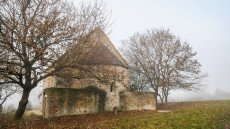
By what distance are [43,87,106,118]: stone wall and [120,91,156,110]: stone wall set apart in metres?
2.79

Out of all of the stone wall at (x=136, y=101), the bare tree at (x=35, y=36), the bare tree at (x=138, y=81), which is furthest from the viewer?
the bare tree at (x=138, y=81)

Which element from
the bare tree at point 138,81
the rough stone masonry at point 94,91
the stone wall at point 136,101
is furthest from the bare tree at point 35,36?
the bare tree at point 138,81

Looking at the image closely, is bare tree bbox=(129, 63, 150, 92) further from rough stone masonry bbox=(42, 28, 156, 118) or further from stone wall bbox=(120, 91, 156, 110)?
stone wall bbox=(120, 91, 156, 110)

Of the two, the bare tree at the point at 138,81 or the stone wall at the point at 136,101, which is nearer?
the stone wall at the point at 136,101

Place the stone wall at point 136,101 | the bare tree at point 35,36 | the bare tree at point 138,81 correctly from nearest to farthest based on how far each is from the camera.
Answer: the bare tree at point 35,36, the stone wall at point 136,101, the bare tree at point 138,81

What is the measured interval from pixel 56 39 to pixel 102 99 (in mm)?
13024

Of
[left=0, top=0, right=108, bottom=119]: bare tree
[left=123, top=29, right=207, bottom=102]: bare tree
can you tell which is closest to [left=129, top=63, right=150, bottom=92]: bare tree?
[left=123, top=29, right=207, bottom=102]: bare tree

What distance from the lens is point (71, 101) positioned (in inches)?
1145

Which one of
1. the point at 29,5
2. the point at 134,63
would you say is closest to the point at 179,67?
the point at 134,63

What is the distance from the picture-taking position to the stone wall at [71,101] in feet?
89.9

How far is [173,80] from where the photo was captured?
43.3 meters

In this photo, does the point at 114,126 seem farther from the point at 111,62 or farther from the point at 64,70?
the point at 111,62

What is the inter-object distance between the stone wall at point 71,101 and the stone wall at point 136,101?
2.79 m

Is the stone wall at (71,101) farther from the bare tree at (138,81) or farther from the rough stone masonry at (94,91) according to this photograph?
the bare tree at (138,81)
